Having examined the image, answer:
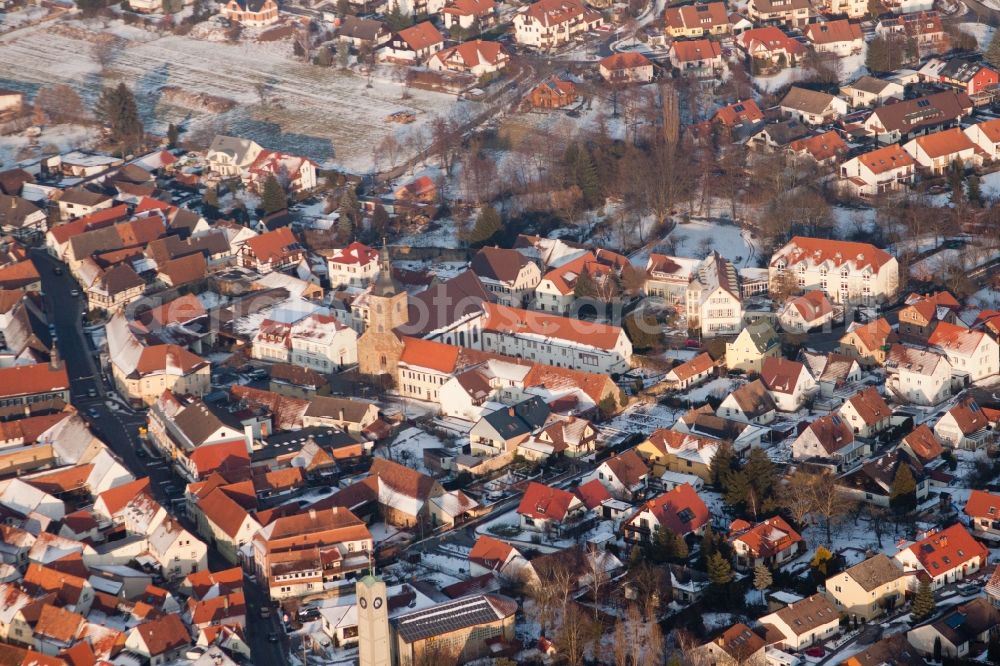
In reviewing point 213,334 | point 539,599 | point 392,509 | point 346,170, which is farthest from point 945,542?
point 346,170

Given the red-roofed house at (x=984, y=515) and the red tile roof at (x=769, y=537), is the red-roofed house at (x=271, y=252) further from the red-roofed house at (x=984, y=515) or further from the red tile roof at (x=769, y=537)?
the red-roofed house at (x=984, y=515)

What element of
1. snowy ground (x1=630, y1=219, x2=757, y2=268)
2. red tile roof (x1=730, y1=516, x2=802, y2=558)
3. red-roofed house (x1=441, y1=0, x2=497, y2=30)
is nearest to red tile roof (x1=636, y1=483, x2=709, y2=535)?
red tile roof (x1=730, y1=516, x2=802, y2=558)

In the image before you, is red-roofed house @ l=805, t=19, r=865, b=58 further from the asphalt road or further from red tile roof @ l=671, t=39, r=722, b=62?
the asphalt road

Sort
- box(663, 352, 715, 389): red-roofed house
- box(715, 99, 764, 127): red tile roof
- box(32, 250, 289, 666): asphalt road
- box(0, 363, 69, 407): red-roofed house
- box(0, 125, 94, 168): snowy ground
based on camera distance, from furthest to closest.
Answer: box(0, 125, 94, 168): snowy ground → box(715, 99, 764, 127): red tile roof → box(0, 363, 69, 407): red-roofed house → box(663, 352, 715, 389): red-roofed house → box(32, 250, 289, 666): asphalt road

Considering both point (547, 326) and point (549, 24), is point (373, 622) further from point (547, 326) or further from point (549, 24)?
point (549, 24)

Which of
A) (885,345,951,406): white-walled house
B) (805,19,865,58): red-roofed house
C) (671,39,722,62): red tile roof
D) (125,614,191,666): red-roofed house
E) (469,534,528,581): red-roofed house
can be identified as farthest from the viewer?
(805,19,865,58): red-roofed house

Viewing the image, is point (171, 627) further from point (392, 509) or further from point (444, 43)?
point (444, 43)

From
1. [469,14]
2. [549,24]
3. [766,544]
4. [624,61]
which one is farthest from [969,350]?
[469,14]
